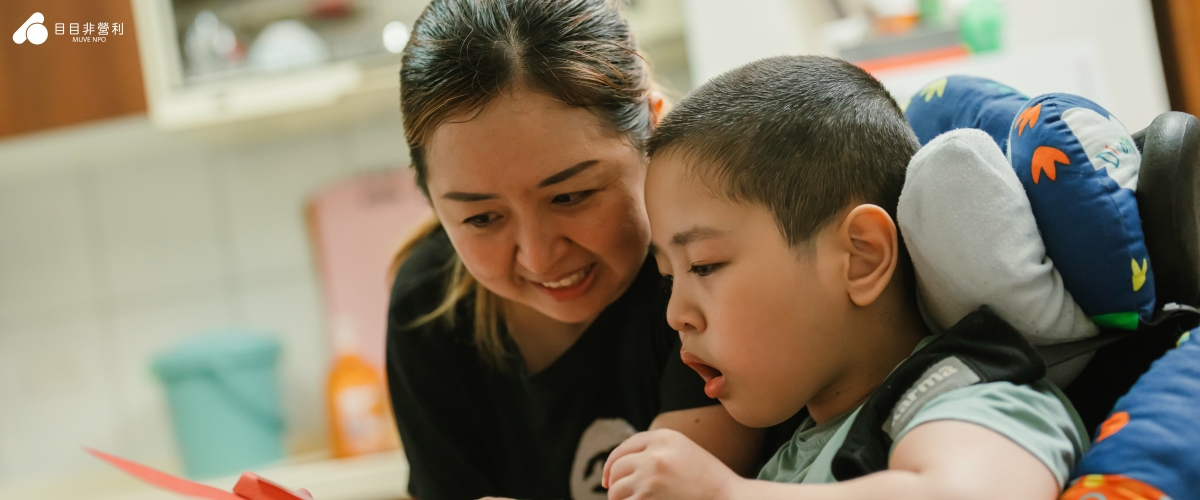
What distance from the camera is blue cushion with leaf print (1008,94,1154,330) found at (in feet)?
2.12

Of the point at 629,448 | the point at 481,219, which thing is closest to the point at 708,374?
the point at 629,448

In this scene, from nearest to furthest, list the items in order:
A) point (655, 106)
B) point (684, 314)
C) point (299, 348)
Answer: point (684, 314), point (655, 106), point (299, 348)

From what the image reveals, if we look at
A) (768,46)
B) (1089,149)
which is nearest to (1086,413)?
(1089,149)

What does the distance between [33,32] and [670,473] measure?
7.48ft

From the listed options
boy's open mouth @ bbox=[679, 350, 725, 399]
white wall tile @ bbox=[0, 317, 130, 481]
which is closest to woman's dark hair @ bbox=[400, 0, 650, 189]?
boy's open mouth @ bbox=[679, 350, 725, 399]

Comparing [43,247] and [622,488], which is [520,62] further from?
[43,247]

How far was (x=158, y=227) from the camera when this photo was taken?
252 centimetres

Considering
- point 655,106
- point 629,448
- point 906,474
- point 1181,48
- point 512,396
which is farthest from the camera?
point 1181,48

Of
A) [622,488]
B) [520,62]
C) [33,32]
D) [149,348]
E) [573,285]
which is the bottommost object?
[149,348]

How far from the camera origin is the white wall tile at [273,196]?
8.14 ft

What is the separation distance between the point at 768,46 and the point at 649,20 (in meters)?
0.33

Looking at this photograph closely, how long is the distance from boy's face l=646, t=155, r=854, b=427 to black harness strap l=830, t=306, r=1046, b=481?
0.08m

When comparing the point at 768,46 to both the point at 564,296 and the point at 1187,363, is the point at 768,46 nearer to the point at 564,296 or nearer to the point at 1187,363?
the point at 564,296

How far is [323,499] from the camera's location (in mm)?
1940
